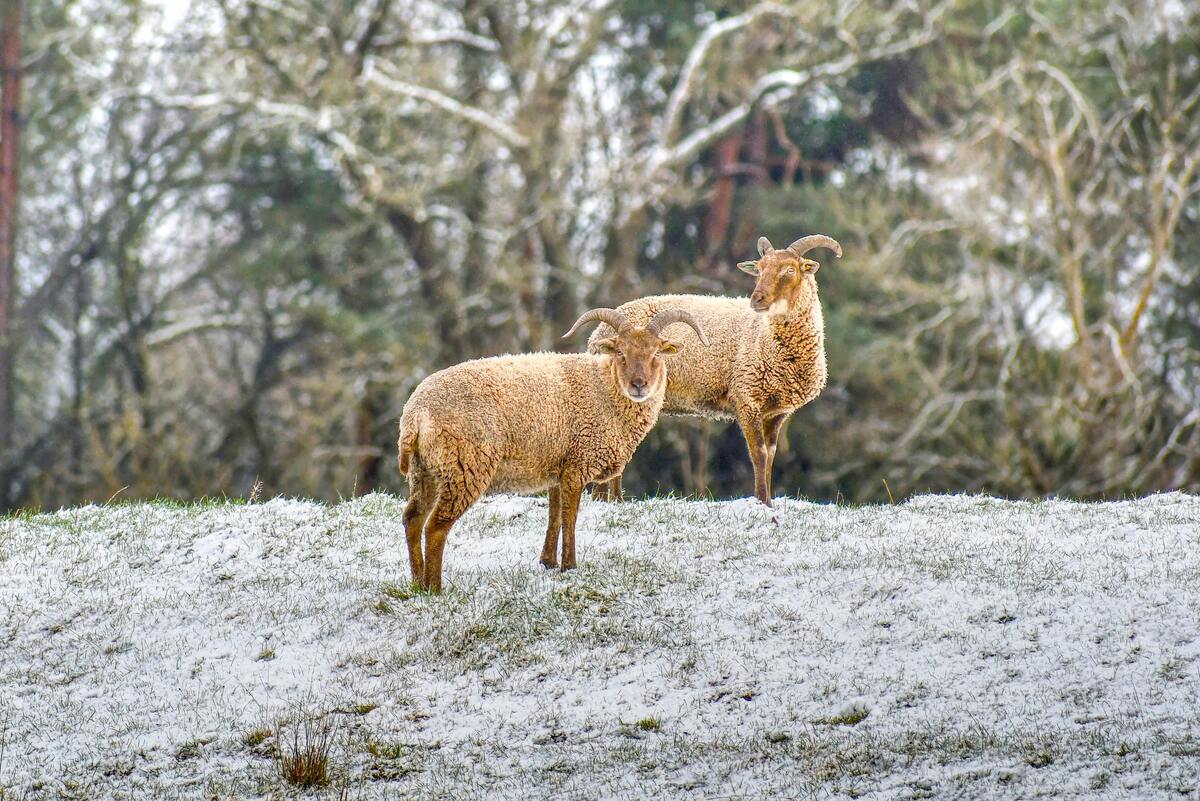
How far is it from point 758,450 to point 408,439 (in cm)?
359

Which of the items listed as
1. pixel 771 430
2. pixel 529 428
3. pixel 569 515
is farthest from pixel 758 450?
pixel 529 428

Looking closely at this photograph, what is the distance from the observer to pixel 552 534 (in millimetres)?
10609

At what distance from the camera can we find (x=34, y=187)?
32500 mm

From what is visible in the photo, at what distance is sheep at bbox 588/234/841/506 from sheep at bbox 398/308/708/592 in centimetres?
144

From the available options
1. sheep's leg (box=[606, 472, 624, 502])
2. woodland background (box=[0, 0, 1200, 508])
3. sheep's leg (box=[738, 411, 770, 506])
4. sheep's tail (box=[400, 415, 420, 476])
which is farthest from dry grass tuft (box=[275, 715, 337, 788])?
woodland background (box=[0, 0, 1200, 508])

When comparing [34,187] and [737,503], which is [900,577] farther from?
[34,187]

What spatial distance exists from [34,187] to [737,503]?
81.8ft

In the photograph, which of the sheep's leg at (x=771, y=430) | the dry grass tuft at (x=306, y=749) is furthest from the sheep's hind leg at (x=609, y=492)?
the dry grass tuft at (x=306, y=749)

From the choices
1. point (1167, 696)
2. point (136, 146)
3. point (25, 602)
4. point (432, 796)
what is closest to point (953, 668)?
point (1167, 696)

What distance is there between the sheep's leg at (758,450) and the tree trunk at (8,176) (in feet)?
67.4

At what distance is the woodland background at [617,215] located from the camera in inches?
949

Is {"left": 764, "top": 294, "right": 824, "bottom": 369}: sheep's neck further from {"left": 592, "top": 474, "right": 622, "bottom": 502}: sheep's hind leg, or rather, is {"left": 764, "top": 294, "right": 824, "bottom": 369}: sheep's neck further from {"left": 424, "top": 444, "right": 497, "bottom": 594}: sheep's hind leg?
{"left": 424, "top": 444, "right": 497, "bottom": 594}: sheep's hind leg

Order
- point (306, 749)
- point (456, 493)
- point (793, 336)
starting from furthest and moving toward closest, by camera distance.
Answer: point (793, 336) → point (456, 493) → point (306, 749)

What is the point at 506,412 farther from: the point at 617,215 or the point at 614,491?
the point at 617,215
